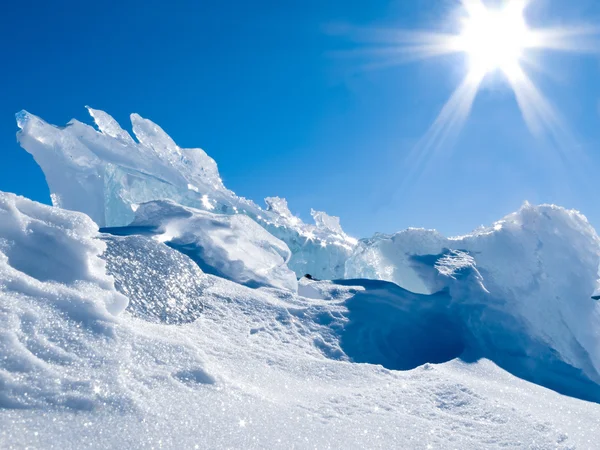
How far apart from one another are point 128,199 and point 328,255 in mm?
8803

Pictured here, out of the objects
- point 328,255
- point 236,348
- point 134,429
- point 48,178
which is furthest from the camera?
point 328,255

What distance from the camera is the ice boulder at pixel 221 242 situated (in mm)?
8445

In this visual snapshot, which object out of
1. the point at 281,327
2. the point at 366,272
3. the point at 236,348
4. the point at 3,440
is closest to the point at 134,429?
the point at 3,440

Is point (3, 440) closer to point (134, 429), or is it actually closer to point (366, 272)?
point (134, 429)

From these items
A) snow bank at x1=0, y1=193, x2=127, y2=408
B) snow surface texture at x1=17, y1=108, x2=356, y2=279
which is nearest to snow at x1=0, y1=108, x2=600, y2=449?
snow bank at x1=0, y1=193, x2=127, y2=408

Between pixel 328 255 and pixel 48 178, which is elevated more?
pixel 328 255

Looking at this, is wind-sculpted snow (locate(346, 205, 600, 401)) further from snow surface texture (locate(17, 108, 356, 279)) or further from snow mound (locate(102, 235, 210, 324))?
snow surface texture (locate(17, 108, 356, 279))

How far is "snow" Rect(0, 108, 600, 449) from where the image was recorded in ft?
9.99

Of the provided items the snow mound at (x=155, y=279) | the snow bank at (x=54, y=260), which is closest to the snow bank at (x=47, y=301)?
the snow bank at (x=54, y=260)

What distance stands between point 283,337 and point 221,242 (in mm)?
3707

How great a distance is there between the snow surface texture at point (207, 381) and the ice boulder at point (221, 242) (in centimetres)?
170

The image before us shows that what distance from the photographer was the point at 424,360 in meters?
7.07

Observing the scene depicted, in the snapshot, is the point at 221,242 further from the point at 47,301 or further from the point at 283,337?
the point at 47,301

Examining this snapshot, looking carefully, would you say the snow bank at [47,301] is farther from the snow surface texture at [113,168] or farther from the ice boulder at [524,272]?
the snow surface texture at [113,168]
